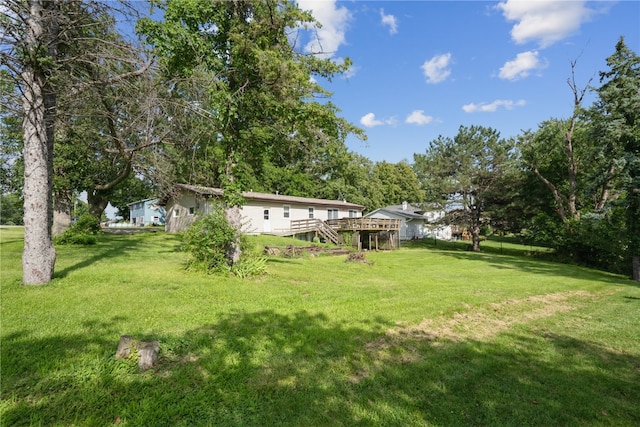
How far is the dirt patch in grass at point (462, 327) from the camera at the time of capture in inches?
177

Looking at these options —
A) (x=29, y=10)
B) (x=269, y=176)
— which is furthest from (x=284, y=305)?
(x=269, y=176)

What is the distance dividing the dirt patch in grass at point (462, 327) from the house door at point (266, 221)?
68.8 ft

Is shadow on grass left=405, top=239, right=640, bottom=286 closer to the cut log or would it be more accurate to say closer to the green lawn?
the green lawn

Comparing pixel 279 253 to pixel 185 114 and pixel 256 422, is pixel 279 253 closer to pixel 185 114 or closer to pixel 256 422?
pixel 185 114

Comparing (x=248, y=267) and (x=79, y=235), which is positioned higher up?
(x=79, y=235)

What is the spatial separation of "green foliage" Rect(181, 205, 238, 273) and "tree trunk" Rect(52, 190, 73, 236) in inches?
530

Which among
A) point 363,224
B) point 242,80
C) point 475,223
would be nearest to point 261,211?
point 363,224

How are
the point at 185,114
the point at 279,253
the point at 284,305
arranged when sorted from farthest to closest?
the point at 279,253 → the point at 185,114 → the point at 284,305

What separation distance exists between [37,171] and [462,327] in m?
9.02

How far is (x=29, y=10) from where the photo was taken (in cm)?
599

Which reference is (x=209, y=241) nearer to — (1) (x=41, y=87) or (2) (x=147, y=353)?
(1) (x=41, y=87)

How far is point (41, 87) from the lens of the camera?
6.34m

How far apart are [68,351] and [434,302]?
21.8ft

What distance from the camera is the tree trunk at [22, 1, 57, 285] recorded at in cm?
631
